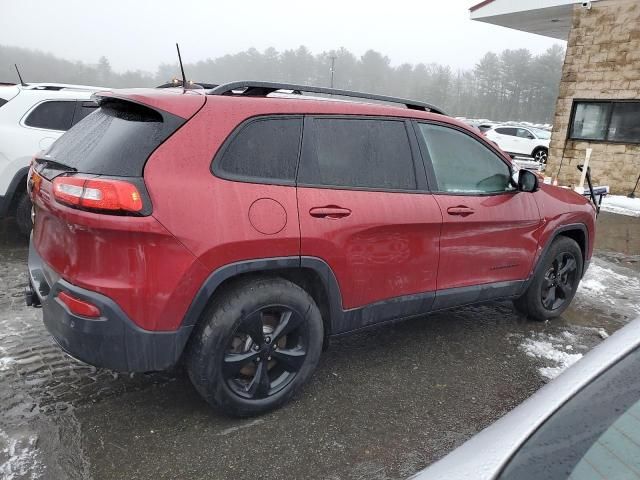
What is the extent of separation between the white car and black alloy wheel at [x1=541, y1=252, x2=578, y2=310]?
18960mm

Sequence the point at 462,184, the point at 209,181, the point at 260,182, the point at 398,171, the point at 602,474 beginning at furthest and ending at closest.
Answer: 1. the point at 462,184
2. the point at 398,171
3. the point at 260,182
4. the point at 209,181
5. the point at 602,474

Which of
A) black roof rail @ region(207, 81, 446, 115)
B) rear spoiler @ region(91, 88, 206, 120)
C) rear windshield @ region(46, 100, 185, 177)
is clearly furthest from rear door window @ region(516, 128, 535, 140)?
rear windshield @ region(46, 100, 185, 177)

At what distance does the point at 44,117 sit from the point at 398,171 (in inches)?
173

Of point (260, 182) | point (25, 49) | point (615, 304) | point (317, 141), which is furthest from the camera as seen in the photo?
point (25, 49)

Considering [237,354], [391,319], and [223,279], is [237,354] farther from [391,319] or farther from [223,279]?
[391,319]

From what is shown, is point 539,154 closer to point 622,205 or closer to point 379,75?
point 622,205

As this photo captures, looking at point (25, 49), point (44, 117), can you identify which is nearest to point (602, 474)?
point (44, 117)

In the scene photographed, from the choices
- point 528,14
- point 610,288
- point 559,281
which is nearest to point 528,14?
point 528,14

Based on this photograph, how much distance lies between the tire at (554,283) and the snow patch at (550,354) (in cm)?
35

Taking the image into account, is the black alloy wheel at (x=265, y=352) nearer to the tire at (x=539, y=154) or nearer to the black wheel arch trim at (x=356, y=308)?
the black wheel arch trim at (x=356, y=308)

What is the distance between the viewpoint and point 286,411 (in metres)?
2.79

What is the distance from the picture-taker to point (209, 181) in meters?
2.35

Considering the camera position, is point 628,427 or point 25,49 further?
point 25,49

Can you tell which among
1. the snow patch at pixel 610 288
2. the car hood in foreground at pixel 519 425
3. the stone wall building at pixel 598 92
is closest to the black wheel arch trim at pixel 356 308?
the car hood in foreground at pixel 519 425
